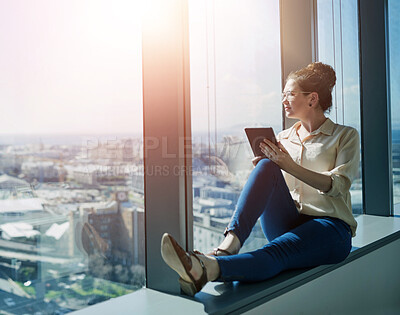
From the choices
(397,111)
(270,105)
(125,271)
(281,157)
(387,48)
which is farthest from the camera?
(397,111)

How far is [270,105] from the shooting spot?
82.7 inches

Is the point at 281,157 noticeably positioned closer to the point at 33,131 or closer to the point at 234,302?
the point at 234,302

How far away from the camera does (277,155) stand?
5.20ft

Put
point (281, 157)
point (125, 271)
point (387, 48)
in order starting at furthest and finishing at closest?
point (387, 48)
point (281, 157)
point (125, 271)

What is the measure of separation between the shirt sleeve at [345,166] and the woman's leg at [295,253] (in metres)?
0.16

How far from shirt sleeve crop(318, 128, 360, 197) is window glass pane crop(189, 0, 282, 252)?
45 cm

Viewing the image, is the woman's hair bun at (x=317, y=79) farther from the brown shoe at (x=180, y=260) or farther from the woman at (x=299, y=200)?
the brown shoe at (x=180, y=260)

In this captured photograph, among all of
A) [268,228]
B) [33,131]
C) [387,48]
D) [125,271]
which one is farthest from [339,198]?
[387,48]

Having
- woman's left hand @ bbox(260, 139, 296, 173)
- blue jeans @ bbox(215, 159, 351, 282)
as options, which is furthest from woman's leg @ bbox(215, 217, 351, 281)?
woman's left hand @ bbox(260, 139, 296, 173)

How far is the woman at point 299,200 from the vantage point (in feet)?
4.56

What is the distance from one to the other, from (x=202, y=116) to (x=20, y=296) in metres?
0.95

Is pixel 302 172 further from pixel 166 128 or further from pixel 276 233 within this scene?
pixel 166 128

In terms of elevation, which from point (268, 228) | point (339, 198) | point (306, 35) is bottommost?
point (268, 228)

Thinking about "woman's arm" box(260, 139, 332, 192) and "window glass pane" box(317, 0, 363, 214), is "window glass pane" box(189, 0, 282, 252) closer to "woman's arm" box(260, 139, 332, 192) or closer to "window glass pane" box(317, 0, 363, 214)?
"woman's arm" box(260, 139, 332, 192)
